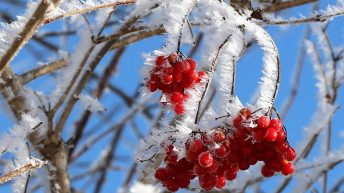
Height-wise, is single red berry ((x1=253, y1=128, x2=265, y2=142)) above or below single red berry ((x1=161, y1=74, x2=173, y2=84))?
below

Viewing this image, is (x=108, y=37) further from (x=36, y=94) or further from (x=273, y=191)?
(x=273, y=191)

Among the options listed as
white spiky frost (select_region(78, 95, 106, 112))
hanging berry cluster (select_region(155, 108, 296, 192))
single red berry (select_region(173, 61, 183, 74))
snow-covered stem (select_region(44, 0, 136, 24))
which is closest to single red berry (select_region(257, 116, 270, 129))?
hanging berry cluster (select_region(155, 108, 296, 192))

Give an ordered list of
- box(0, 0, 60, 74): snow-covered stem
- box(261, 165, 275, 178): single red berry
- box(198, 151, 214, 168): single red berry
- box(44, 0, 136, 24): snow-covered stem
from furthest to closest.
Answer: box(261, 165, 275, 178): single red berry, box(198, 151, 214, 168): single red berry, box(44, 0, 136, 24): snow-covered stem, box(0, 0, 60, 74): snow-covered stem

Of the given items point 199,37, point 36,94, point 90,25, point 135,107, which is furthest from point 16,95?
point 135,107

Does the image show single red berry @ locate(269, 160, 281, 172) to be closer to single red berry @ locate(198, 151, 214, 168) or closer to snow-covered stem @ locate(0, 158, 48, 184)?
single red berry @ locate(198, 151, 214, 168)

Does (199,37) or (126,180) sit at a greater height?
(199,37)

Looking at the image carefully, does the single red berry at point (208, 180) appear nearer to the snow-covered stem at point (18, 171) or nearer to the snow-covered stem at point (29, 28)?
the snow-covered stem at point (18, 171)
